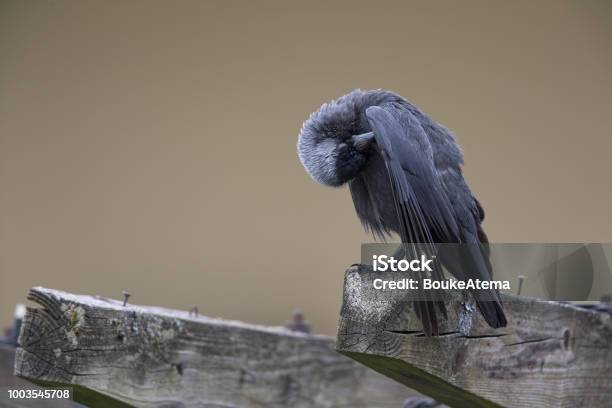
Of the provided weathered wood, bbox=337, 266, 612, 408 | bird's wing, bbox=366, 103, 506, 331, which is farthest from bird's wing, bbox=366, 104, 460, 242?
weathered wood, bbox=337, 266, 612, 408

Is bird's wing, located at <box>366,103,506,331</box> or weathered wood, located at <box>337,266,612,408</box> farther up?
bird's wing, located at <box>366,103,506,331</box>

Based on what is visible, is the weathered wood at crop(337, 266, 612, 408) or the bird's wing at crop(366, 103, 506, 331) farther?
the bird's wing at crop(366, 103, 506, 331)

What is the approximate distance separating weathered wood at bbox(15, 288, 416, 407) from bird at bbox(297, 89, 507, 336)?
470 millimetres

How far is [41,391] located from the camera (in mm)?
1665

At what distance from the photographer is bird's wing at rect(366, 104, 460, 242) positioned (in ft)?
6.37

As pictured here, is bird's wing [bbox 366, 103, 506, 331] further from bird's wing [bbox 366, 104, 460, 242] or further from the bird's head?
the bird's head

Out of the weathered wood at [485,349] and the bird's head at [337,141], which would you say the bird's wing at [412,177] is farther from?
the weathered wood at [485,349]

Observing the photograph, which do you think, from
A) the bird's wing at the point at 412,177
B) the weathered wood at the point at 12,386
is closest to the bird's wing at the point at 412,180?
the bird's wing at the point at 412,177

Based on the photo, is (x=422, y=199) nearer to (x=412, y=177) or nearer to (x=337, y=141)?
(x=412, y=177)

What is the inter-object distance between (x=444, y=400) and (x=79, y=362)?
0.71 meters

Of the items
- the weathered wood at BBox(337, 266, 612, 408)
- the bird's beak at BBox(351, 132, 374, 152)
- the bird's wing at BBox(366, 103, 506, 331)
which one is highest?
the bird's beak at BBox(351, 132, 374, 152)

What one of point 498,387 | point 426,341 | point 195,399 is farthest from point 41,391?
point 498,387

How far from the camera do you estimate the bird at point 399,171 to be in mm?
1944

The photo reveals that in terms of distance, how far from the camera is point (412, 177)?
209 cm
